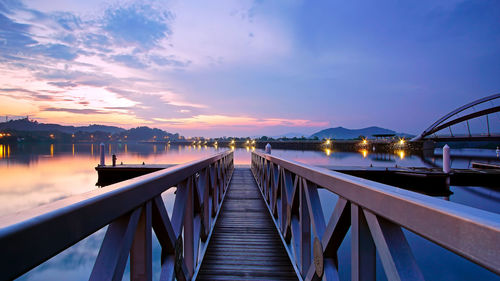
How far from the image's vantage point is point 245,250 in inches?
141

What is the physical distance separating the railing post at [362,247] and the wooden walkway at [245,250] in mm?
1788

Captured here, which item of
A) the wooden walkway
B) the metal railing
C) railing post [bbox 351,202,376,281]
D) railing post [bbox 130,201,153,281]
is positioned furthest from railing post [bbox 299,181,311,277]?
railing post [bbox 130,201,153,281]

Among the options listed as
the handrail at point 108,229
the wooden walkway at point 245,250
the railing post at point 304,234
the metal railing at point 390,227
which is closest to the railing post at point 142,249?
the handrail at point 108,229

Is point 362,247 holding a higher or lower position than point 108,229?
lower

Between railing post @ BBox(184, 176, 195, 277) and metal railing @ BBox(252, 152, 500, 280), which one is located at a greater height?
metal railing @ BBox(252, 152, 500, 280)

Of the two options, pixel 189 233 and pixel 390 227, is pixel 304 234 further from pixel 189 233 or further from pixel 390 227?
pixel 390 227

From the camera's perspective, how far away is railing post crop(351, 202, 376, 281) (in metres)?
1.29

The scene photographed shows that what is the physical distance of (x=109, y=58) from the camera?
22953mm

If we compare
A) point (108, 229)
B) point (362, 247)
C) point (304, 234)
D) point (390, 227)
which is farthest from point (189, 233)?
point (390, 227)

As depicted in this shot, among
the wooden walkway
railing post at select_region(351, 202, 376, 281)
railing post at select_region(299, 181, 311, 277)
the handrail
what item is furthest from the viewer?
the wooden walkway

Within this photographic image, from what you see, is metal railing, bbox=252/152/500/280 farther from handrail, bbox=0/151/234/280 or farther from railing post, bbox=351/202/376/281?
handrail, bbox=0/151/234/280

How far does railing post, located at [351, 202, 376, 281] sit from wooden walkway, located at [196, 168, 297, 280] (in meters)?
1.79

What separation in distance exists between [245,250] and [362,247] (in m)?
2.59

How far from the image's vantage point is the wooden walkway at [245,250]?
9.71 ft
